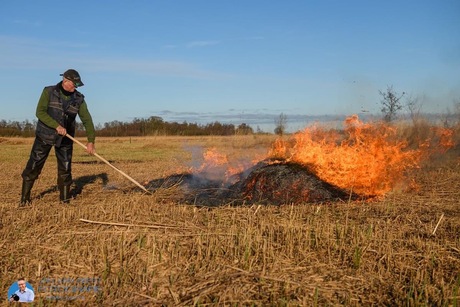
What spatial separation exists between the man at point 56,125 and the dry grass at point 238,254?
0.86 meters

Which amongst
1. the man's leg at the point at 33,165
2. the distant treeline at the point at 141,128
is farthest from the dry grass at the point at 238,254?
the distant treeline at the point at 141,128

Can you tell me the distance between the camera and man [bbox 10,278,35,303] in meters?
3.61

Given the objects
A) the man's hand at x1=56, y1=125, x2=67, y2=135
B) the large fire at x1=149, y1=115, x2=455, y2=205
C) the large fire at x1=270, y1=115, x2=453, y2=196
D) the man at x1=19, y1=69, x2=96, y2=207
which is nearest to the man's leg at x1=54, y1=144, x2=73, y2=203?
the man at x1=19, y1=69, x2=96, y2=207

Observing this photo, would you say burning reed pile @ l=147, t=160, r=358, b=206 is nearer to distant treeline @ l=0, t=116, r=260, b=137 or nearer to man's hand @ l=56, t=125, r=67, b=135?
man's hand @ l=56, t=125, r=67, b=135

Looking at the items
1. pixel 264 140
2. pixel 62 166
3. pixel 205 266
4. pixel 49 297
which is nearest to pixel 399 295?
pixel 205 266

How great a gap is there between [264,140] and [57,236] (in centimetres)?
1584

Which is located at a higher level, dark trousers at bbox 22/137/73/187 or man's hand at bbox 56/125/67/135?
man's hand at bbox 56/125/67/135

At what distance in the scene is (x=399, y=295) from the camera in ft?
12.1

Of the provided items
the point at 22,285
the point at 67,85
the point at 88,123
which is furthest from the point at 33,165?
the point at 22,285

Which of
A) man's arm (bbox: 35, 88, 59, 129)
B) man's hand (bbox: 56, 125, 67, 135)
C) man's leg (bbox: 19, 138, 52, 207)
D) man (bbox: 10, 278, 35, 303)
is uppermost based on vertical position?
man's arm (bbox: 35, 88, 59, 129)

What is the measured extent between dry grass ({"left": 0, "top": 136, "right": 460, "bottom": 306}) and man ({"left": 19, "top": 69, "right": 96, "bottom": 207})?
860 millimetres

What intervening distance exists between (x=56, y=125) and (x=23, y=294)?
4319 mm

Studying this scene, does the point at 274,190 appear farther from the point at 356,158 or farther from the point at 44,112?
the point at 44,112

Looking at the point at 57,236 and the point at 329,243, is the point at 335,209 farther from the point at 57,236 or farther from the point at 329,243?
the point at 57,236
